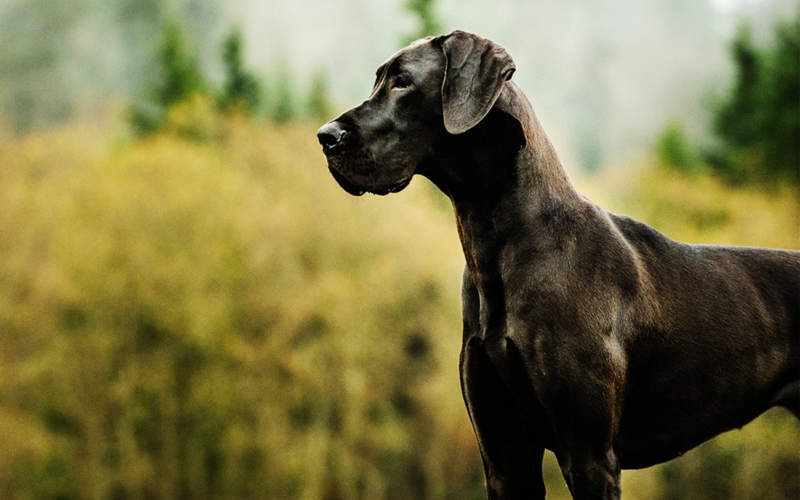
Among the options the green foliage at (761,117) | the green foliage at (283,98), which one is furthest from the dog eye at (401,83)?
the green foliage at (761,117)

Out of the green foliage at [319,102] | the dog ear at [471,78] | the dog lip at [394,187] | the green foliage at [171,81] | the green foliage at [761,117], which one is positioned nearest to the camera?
the dog ear at [471,78]

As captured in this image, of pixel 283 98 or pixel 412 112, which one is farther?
pixel 283 98

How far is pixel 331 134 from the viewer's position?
3311mm

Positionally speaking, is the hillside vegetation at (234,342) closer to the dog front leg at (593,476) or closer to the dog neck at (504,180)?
the dog front leg at (593,476)

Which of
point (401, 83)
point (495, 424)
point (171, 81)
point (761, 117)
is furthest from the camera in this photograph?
point (171, 81)

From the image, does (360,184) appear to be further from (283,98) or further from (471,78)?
(283,98)

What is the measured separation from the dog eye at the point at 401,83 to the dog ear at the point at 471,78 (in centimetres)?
15

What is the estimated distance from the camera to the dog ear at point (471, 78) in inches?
128

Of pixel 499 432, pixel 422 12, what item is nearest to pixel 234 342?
pixel 422 12

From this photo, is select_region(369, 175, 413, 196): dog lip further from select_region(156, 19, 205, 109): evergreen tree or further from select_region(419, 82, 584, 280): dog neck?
select_region(156, 19, 205, 109): evergreen tree

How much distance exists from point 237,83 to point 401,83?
137 ft

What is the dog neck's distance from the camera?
344 centimetres

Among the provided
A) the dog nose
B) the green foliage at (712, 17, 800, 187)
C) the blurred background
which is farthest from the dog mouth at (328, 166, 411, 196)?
the green foliage at (712, 17, 800, 187)

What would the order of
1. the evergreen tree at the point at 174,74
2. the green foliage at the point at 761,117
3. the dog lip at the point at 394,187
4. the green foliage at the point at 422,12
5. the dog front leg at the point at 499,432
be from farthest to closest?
the evergreen tree at the point at 174,74
the green foliage at the point at 761,117
the green foliage at the point at 422,12
the dog front leg at the point at 499,432
the dog lip at the point at 394,187
